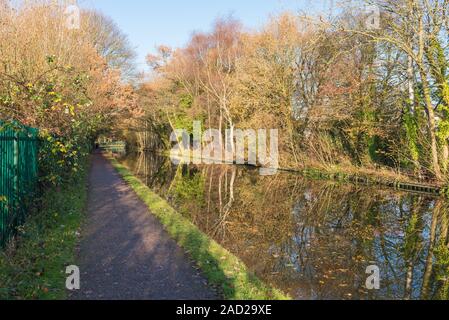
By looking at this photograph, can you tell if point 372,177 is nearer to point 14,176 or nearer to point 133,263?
point 133,263

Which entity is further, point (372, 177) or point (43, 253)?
point (372, 177)

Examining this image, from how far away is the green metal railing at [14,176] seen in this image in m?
6.44

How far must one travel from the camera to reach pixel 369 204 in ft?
46.3

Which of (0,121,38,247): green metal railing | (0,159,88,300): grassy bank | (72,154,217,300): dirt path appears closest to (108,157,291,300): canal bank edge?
(72,154,217,300): dirt path

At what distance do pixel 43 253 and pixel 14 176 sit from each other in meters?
1.55

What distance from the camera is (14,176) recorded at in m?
7.00

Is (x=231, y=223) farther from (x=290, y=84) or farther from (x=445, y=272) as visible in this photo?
(x=290, y=84)

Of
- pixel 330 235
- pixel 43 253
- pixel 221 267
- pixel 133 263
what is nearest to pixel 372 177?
pixel 330 235

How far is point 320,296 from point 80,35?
14843 mm

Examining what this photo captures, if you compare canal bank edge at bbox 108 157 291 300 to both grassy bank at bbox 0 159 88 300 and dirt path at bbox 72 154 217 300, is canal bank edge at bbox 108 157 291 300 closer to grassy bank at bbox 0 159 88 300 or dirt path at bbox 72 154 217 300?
dirt path at bbox 72 154 217 300

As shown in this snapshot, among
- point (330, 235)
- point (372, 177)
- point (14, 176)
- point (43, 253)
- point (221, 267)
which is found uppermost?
point (14, 176)

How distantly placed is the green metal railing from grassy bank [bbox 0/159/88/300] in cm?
29

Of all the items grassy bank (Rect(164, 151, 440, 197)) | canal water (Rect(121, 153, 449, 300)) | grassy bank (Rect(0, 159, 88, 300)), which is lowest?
canal water (Rect(121, 153, 449, 300))

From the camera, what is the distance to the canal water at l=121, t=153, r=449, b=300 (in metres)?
6.43
